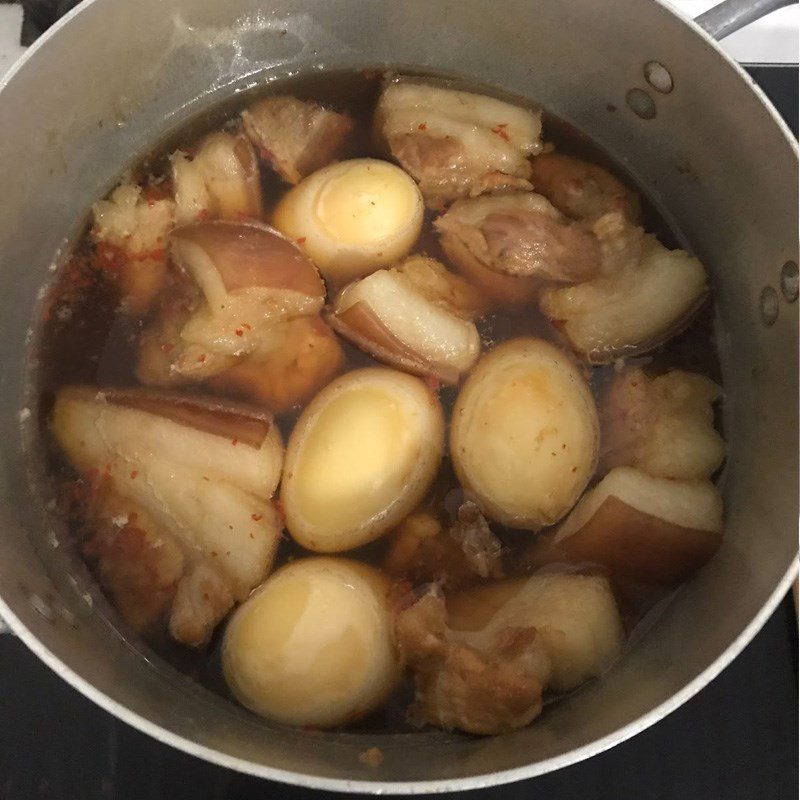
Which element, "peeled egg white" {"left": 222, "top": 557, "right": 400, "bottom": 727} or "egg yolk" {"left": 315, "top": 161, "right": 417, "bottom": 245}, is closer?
"peeled egg white" {"left": 222, "top": 557, "right": 400, "bottom": 727}

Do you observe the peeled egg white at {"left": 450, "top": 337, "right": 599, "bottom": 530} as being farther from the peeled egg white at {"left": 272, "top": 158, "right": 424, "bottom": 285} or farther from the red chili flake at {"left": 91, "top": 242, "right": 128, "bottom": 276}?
the red chili flake at {"left": 91, "top": 242, "right": 128, "bottom": 276}

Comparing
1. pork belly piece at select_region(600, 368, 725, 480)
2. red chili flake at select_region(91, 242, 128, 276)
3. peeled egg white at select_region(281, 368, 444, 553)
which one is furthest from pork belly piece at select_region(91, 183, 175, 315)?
pork belly piece at select_region(600, 368, 725, 480)

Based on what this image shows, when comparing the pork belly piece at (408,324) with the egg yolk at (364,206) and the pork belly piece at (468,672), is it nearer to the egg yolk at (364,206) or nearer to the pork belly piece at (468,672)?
the egg yolk at (364,206)

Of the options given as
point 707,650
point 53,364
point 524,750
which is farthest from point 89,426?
point 707,650

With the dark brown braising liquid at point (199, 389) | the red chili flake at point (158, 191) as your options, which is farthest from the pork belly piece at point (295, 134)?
the red chili flake at point (158, 191)

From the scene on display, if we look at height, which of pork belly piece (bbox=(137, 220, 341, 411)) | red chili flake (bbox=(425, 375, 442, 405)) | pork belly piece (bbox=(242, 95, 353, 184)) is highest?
pork belly piece (bbox=(242, 95, 353, 184))

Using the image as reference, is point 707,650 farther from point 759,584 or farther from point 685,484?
point 685,484

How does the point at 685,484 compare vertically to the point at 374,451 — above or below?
below
